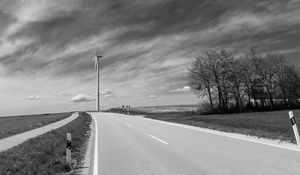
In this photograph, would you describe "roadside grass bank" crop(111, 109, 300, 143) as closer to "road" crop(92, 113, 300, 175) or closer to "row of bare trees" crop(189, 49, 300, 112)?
"road" crop(92, 113, 300, 175)

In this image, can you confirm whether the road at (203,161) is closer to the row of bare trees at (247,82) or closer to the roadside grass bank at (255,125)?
the roadside grass bank at (255,125)

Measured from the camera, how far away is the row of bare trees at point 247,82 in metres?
47.9

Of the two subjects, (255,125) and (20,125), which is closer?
(255,125)

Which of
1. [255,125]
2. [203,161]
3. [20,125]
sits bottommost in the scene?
[203,161]

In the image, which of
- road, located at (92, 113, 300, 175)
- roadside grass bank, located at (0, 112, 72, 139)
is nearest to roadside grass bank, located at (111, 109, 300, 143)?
road, located at (92, 113, 300, 175)

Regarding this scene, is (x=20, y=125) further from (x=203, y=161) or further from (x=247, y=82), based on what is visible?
(x=247, y=82)

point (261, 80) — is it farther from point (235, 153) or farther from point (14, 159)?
point (14, 159)

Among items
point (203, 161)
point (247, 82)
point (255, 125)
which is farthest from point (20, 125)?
point (247, 82)

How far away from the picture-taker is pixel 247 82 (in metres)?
50.9

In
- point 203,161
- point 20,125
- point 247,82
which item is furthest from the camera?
point 247,82

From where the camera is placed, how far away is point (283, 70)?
168ft

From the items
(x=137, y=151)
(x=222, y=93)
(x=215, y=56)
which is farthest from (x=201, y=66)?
(x=137, y=151)

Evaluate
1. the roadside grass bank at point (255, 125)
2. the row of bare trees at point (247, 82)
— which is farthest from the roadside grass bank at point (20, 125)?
the row of bare trees at point (247, 82)

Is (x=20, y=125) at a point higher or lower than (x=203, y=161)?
higher
